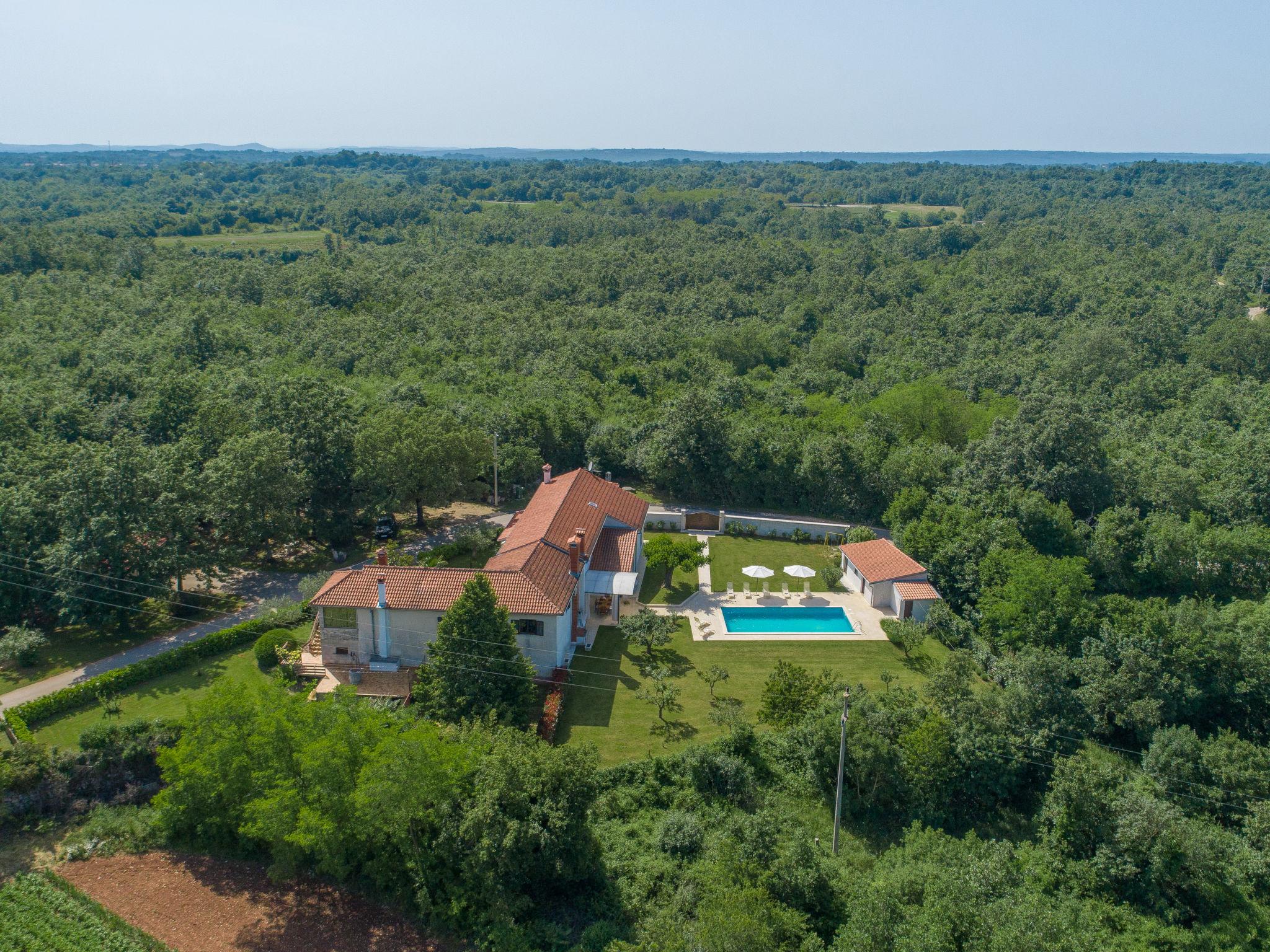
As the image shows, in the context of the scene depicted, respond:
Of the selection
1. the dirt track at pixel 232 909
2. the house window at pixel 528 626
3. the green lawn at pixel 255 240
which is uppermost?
the green lawn at pixel 255 240

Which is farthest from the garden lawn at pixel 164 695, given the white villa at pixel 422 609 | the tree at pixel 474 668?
the tree at pixel 474 668

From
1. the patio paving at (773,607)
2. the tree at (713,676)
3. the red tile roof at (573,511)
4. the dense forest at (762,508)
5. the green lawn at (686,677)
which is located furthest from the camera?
the red tile roof at (573,511)

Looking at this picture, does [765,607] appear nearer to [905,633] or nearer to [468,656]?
[905,633]

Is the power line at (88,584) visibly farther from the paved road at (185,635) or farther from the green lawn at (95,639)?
the paved road at (185,635)

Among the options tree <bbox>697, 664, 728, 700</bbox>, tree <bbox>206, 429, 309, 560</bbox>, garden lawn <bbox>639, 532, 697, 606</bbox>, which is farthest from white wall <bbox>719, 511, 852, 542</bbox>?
tree <bbox>206, 429, 309, 560</bbox>

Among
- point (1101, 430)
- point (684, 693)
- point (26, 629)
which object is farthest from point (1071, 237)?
point (26, 629)

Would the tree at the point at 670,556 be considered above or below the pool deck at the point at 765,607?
above

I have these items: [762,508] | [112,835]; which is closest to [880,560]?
[762,508]
